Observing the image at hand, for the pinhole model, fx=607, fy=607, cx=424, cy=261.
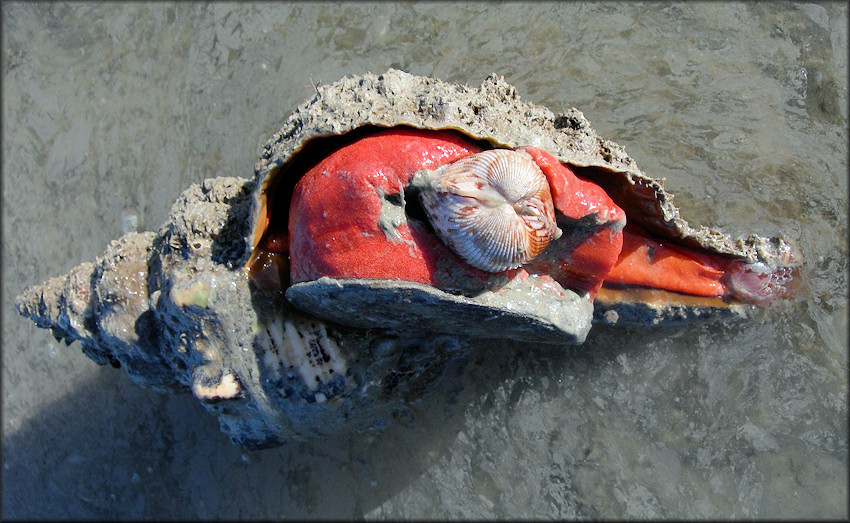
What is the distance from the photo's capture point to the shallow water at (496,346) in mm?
2859

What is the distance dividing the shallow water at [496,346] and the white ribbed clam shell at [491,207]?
1268 mm

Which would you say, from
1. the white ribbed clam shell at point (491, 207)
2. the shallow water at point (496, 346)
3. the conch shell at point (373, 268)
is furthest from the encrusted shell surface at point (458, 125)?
the shallow water at point (496, 346)

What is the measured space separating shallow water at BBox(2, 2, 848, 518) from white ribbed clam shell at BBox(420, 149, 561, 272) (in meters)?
1.27

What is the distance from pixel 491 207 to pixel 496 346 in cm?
154

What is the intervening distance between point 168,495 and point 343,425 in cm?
211

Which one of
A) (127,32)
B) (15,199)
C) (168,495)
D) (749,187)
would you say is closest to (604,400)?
(749,187)

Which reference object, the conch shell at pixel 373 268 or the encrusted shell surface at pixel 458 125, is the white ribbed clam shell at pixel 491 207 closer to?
the conch shell at pixel 373 268

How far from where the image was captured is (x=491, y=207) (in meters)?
1.93

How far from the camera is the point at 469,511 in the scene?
140 inches

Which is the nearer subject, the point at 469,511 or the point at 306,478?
the point at 469,511

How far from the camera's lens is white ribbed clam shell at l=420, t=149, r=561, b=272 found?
193 cm

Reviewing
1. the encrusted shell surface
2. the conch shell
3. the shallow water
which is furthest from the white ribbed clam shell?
the shallow water

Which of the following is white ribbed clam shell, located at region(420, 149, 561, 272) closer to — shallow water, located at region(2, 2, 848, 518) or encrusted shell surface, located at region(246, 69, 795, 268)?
encrusted shell surface, located at region(246, 69, 795, 268)

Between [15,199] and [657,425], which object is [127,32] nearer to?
[15,199]
